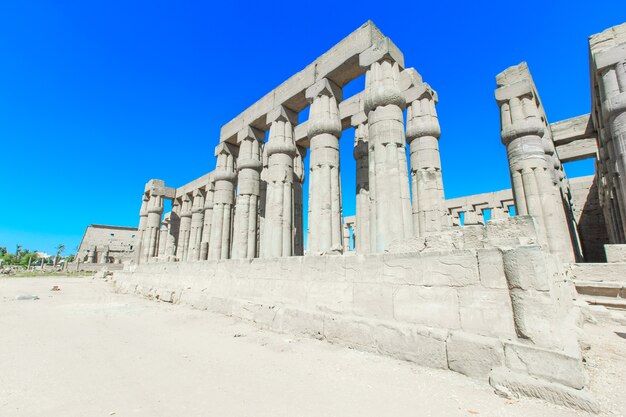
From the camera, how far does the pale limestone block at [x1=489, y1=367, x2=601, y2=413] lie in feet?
8.14

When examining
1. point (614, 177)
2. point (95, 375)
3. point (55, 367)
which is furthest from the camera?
point (614, 177)

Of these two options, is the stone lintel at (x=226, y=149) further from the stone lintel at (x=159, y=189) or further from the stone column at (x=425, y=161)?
the stone lintel at (x=159, y=189)

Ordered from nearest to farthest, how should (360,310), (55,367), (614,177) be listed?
1. (55,367)
2. (360,310)
3. (614,177)

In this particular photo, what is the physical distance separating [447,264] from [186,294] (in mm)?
8116

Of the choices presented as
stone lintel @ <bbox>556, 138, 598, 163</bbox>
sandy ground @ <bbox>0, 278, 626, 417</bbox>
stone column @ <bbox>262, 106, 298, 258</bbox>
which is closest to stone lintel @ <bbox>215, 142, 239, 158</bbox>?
stone column @ <bbox>262, 106, 298, 258</bbox>

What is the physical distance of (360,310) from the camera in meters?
4.77

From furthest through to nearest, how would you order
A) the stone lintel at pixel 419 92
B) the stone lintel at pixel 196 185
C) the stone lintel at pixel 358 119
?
the stone lintel at pixel 196 185 → the stone lintel at pixel 358 119 → the stone lintel at pixel 419 92

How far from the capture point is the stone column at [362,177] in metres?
11.5

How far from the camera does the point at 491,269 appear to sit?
3531 millimetres

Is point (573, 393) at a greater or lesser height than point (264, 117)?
lesser

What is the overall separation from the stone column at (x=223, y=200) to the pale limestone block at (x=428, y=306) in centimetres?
1214

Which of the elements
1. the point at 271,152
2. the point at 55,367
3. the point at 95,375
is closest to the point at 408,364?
the point at 95,375

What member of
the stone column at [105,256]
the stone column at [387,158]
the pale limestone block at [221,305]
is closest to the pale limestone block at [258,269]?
the pale limestone block at [221,305]

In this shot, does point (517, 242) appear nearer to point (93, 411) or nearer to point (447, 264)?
point (447, 264)
